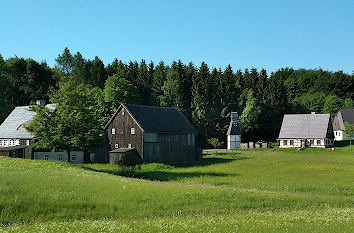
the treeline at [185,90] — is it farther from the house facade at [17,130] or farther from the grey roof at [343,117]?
the house facade at [17,130]

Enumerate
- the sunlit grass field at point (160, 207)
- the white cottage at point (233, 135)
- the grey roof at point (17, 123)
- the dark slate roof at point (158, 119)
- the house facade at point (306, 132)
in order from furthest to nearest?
the white cottage at point (233, 135) < the house facade at point (306, 132) < the grey roof at point (17, 123) < the dark slate roof at point (158, 119) < the sunlit grass field at point (160, 207)

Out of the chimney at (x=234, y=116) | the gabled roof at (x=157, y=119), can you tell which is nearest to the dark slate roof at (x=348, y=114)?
the chimney at (x=234, y=116)

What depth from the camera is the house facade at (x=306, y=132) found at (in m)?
104

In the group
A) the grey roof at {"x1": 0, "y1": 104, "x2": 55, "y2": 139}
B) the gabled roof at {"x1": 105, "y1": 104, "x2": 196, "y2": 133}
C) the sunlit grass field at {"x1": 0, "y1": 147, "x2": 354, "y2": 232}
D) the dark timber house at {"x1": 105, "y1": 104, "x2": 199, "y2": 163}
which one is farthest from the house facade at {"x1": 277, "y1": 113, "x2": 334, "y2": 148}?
the sunlit grass field at {"x1": 0, "y1": 147, "x2": 354, "y2": 232}

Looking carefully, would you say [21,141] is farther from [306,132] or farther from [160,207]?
[306,132]

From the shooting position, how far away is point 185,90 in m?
115

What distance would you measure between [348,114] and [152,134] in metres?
75.6

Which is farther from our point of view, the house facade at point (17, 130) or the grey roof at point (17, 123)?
the grey roof at point (17, 123)

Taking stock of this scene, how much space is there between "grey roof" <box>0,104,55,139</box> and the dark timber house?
1150 cm

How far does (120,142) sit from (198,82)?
4839cm

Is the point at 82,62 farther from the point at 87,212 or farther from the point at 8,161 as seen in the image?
the point at 87,212

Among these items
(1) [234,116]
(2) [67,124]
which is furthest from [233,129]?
(2) [67,124]

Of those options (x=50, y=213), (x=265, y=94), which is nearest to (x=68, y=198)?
(x=50, y=213)

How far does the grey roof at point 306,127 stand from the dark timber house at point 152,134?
40.3 meters
